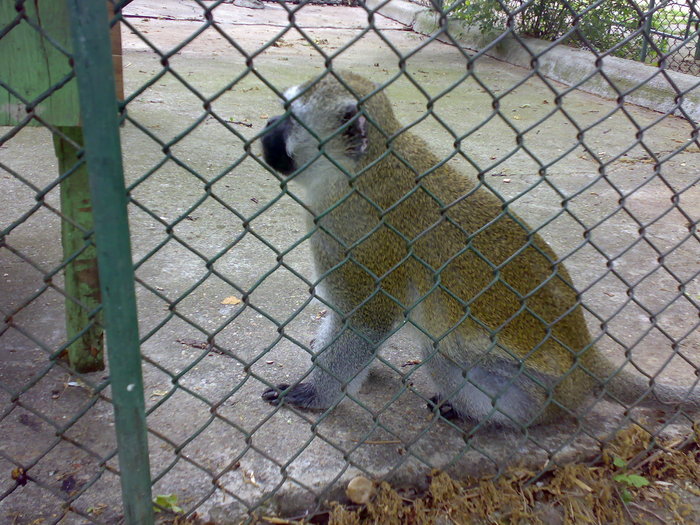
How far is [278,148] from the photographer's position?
262cm

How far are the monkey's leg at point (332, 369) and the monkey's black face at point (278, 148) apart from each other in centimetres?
69

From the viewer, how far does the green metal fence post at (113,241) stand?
50.5 inches

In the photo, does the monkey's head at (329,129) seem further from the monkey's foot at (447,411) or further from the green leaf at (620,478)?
the green leaf at (620,478)

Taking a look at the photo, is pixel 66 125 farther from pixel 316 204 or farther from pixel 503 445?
pixel 503 445

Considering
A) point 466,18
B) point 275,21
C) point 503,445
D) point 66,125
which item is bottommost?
point 275,21

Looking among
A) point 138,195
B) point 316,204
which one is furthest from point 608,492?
point 138,195

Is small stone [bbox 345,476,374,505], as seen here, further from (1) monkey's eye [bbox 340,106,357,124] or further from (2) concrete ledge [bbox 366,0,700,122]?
(2) concrete ledge [bbox 366,0,700,122]

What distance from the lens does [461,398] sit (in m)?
2.71

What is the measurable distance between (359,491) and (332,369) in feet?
2.16

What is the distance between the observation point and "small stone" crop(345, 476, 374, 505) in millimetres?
2279

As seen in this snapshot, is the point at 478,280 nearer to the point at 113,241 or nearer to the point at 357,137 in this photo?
the point at 357,137

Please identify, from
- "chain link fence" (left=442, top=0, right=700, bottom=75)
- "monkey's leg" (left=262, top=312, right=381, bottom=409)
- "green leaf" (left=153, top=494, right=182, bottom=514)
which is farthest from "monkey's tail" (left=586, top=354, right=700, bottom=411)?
"chain link fence" (left=442, top=0, right=700, bottom=75)

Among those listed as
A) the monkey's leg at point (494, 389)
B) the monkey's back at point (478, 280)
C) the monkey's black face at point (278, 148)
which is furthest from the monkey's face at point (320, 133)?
the monkey's leg at point (494, 389)

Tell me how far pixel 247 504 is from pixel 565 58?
8.13 meters
